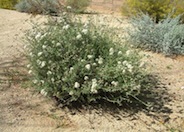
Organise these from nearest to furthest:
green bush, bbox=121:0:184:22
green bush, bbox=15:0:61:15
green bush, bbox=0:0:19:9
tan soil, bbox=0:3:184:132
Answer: tan soil, bbox=0:3:184:132
green bush, bbox=121:0:184:22
green bush, bbox=15:0:61:15
green bush, bbox=0:0:19:9

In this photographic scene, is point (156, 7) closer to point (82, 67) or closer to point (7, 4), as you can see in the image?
point (7, 4)

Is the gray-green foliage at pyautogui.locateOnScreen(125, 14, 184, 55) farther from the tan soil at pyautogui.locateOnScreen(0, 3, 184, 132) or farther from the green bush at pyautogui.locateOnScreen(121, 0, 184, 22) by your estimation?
the green bush at pyautogui.locateOnScreen(121, 0, 184, 22)

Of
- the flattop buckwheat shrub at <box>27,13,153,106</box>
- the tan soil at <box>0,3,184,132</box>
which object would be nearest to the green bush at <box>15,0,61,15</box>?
the tan soil at <box>0,3,184,132</box>

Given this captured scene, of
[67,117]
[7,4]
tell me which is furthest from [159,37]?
[7,4]

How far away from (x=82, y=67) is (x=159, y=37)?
2.64m

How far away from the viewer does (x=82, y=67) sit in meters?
4.07

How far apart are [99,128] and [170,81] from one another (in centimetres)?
164

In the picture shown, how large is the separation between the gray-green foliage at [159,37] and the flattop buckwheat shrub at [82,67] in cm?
189

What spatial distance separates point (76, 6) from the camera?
956 centimetres

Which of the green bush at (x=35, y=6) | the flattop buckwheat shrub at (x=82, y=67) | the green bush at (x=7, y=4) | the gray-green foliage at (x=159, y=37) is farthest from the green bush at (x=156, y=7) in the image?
the flattop buckwheat shrub at (x=82, y=67)

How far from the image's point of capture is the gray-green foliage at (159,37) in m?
6.24

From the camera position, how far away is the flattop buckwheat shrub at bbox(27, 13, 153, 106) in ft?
13.1

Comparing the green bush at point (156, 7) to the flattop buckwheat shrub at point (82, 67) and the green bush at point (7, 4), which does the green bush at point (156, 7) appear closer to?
the green bush at point (7, 4)

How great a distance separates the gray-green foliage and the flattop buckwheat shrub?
1890 mm
